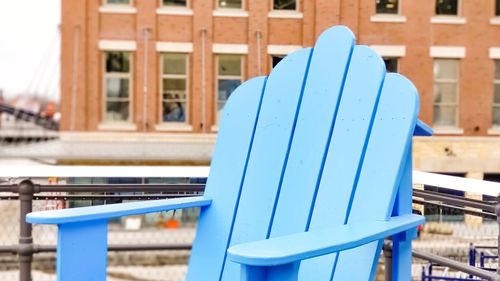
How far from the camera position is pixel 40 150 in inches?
200

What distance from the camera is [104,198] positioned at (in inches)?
61.0

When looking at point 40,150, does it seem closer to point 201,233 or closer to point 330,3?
point 330,3

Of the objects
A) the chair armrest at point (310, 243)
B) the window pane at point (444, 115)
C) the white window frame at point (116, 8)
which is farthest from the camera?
the white window frame at point (116, 8)

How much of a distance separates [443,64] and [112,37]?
3047 mm

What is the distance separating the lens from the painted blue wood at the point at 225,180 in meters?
1.17

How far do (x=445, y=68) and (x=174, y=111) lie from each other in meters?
2.27

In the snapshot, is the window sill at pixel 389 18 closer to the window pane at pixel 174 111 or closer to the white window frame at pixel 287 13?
the white window frame at pixel 287 13

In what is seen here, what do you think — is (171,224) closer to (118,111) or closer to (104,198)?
(104,198)

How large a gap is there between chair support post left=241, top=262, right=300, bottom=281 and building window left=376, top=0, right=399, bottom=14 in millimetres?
2559

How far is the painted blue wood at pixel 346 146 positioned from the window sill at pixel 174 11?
12.2 ft

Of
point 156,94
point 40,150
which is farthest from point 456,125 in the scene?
point 40,150

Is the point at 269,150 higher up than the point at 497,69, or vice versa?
the point at 497,69

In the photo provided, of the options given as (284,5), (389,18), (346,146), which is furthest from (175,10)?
(346,146)

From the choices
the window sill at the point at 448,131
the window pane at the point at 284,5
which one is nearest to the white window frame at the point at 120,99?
the window pane at the point at 284,5
